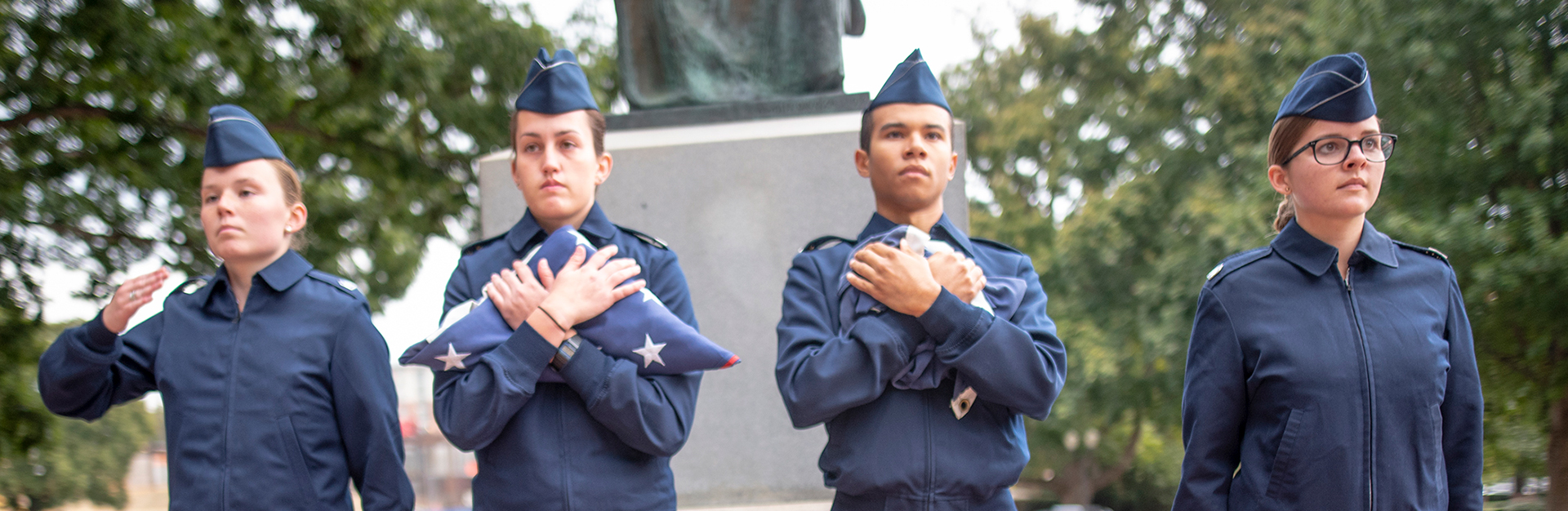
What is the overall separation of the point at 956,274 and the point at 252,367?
5.00 feet

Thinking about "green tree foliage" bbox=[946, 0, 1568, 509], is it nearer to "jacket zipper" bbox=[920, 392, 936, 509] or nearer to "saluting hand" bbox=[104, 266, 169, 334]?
"jacket zipper" bbox=[920, 392, 936, 509]

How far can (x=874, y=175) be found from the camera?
8.71 ft

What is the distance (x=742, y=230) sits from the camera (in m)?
3.66

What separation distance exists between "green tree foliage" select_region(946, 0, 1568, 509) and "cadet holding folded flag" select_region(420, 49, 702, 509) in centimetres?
456

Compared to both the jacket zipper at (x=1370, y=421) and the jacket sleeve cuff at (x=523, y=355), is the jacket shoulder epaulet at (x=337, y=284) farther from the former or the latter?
the jacket zipper at (x=1370, y=421)

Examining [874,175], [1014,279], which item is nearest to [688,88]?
[874,175]

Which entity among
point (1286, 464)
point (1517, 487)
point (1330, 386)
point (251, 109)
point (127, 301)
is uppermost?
point (251, 109)

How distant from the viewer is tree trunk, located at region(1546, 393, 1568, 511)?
10.1 m

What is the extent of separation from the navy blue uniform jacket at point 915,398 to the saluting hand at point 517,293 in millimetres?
523

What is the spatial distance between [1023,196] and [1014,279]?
17822mm

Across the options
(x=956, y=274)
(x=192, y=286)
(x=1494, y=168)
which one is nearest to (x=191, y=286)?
(x=192, y=286)

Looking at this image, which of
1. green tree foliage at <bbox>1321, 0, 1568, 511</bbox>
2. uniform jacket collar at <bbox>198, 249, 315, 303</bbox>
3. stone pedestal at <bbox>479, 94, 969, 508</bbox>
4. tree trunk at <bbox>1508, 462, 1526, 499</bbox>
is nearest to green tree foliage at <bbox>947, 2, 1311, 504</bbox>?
green tree foliage at <bbox>1321, 0, 1568, 511</bbox>

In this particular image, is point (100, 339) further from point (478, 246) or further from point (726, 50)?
point (726, 50)

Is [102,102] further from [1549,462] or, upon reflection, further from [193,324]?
[1549,462]
